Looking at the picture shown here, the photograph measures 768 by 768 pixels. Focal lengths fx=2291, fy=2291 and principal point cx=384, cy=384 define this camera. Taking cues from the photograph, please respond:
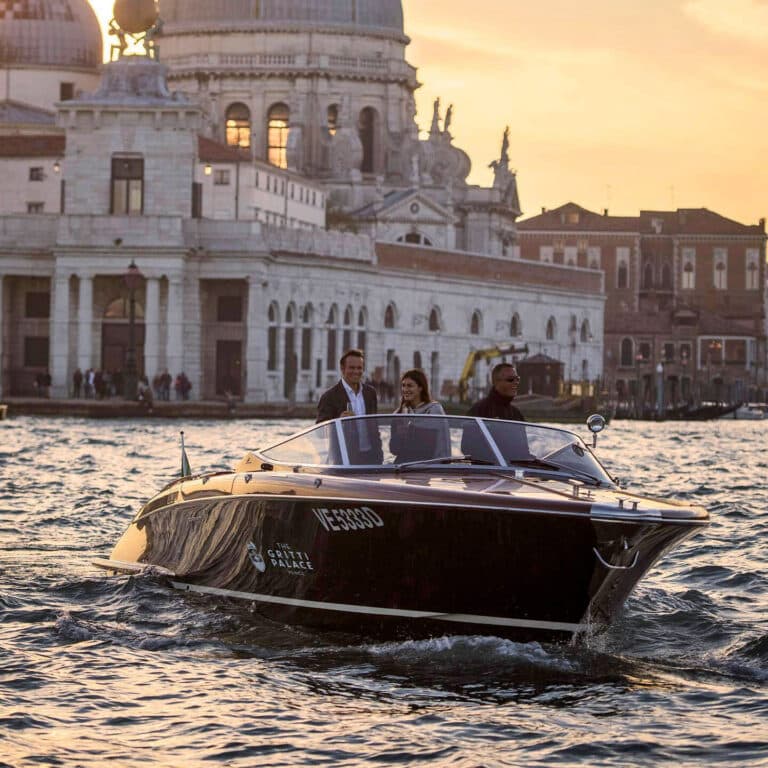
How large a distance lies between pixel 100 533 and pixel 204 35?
93281 mm

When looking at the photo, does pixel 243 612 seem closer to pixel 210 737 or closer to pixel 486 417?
pixel 486 417

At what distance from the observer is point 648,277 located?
6511 inches

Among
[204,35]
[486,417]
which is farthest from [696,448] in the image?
[204,35]

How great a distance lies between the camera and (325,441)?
15.6m

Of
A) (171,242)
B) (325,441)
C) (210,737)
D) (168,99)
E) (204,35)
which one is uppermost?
(204,35)

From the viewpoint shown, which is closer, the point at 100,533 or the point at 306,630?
the point at 306,630

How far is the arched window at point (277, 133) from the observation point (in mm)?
115438

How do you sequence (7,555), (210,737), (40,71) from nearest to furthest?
(210,737) → (7,555) → (40,71)

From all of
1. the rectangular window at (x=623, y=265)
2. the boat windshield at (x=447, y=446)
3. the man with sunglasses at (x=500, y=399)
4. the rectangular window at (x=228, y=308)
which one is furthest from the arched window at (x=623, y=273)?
the boat windshield at (x=447, y=446)

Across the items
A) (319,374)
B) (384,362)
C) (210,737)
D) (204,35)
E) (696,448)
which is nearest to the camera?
(210,737)

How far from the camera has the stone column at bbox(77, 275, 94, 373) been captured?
7731 centimetres

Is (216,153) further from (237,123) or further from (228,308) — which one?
(237,123)

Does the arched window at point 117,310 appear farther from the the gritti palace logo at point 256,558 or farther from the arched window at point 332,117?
the the gritti palace logo at point 256,558

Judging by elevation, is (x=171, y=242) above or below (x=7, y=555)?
above
